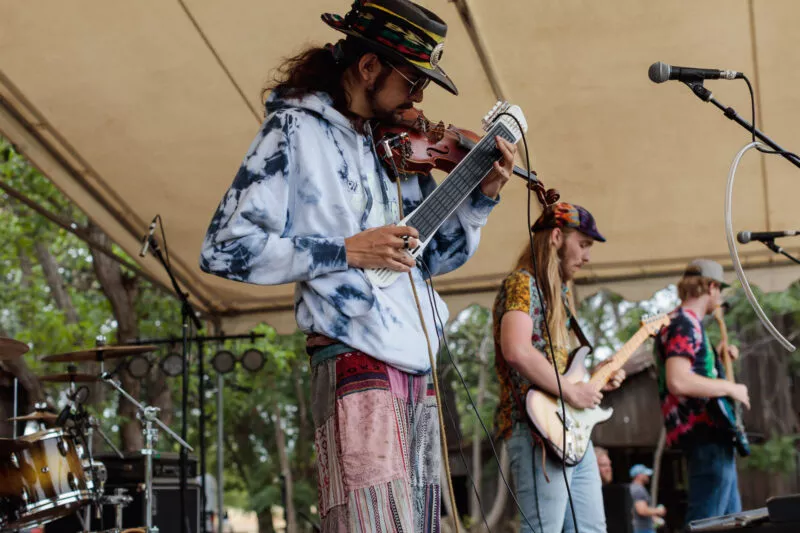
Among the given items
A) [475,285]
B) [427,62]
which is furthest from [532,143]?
[427,62]

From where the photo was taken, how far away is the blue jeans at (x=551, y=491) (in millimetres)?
3600

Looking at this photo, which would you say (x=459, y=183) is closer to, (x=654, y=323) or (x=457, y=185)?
(x=457, y=185)

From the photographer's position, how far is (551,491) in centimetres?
361

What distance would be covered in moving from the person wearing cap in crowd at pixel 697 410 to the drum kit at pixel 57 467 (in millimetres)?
2841

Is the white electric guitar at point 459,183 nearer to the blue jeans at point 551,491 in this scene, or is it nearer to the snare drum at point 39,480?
the blue jeans at point 551,491

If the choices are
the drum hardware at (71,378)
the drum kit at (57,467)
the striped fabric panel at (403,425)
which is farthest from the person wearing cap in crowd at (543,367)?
the drum hardware at (71,378)

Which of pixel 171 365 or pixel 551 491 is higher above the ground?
pixel 171 365

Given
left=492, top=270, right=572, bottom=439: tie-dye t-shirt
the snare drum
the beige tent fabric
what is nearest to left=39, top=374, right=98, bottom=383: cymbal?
the snare drum

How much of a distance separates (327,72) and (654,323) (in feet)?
10.7

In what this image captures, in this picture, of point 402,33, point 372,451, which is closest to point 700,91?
point 402,33

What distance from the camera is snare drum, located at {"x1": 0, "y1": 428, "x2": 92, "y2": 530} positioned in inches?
204

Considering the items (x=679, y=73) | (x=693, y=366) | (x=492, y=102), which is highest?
(x=492, y=102)

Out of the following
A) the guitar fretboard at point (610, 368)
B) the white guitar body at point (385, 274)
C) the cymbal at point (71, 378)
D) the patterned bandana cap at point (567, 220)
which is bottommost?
the guitar fretboard at point (610, 368)

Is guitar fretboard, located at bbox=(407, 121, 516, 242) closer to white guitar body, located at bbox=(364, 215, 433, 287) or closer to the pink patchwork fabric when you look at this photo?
white guitar body, located at bbox=(364, 215, 433, 287)
